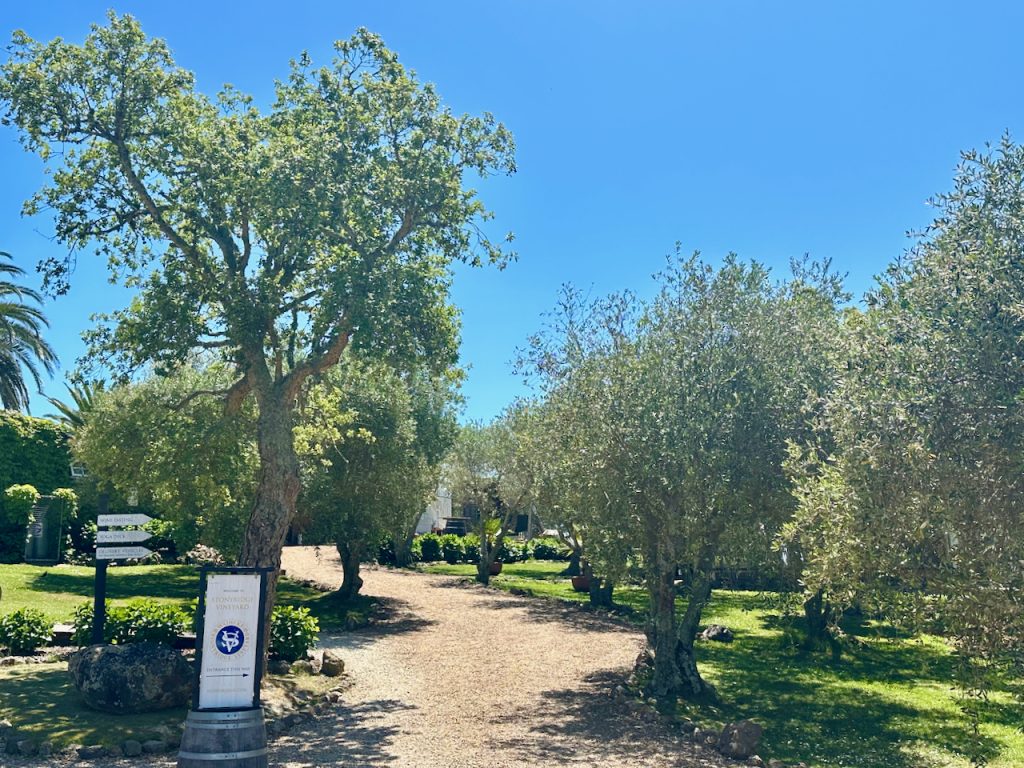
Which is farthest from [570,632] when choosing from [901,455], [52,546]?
[52,546]

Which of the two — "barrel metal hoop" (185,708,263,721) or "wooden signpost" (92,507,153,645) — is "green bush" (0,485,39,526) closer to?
"wooden signpost" (92,507,153,645)

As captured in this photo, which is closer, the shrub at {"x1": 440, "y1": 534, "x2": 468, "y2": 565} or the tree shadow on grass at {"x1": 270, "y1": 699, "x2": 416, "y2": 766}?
the tree shadow on grass at {"x1": 270, "y1": 699, "x2": 416, "y2": 766}

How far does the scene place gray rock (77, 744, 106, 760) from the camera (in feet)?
35.4

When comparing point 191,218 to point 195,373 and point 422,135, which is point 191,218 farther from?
point 195,373

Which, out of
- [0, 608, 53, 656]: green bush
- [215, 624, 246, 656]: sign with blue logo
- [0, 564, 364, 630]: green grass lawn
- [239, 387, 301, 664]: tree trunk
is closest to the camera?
[215, 624, 246, 656]: sign with blue logo

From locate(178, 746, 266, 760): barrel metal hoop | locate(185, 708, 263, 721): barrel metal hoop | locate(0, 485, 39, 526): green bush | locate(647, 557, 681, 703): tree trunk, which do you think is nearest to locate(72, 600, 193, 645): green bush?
locate(185, 708, 263, 721): barrel metal hoop

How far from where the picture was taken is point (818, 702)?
15.6m

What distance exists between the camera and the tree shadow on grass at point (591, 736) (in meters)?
11.6

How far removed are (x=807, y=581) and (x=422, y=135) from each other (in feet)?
30.6

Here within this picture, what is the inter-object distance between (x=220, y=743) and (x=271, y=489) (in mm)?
5723

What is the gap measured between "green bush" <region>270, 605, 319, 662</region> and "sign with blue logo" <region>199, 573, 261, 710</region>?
6.24 meters

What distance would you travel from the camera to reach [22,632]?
616 inches

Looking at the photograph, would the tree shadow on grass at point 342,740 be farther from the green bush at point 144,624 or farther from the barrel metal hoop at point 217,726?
the green bush at point 144,624

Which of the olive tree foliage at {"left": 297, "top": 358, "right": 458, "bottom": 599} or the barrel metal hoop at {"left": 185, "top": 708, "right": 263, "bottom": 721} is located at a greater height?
the olive tree foliage at {"left": 297, "top": 358, "right": 458, "bottom": 599}
